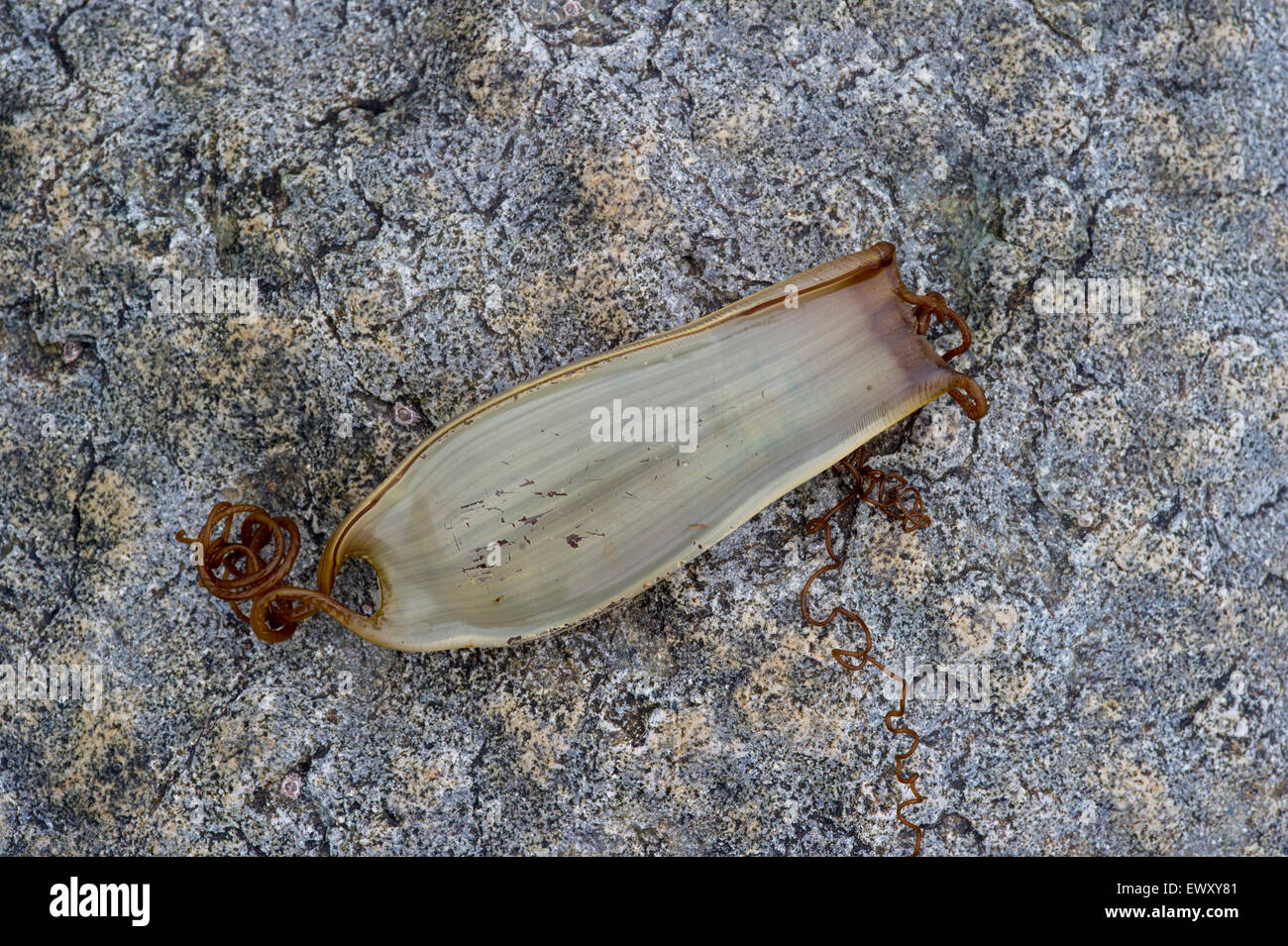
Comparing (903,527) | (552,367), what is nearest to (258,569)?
(552,367)

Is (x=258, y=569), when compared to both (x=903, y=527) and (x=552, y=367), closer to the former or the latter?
(x=552, y=367)

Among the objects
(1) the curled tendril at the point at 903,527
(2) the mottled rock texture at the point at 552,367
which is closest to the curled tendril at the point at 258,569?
(2) the mottled rock texture at the point at 552,367

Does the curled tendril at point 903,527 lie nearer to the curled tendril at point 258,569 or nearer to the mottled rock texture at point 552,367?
the mottled rock texture at point 552,367

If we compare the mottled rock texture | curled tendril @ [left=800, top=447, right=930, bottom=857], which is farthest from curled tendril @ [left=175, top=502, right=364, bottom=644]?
curled tendril @ [left=800, top=447, right=930, bottom=857]

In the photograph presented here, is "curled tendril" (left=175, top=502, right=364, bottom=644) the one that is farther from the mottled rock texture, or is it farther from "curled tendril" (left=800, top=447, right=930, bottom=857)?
"curled tendril" (left=800, top=447, right=930, bottom=857)

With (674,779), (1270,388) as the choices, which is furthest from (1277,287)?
(674,779)

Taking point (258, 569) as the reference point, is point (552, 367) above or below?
above
